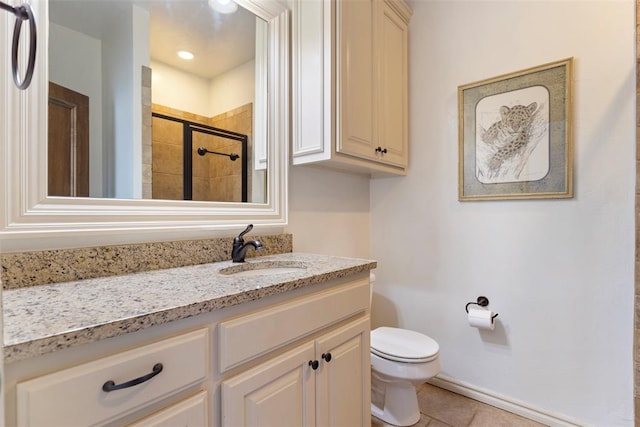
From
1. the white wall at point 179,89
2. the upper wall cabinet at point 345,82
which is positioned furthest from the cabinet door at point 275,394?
the white wall at point 179,89

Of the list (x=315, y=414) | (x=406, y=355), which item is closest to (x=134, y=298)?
(x=315, y=414)

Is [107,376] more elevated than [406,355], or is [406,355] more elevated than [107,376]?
[107,376]

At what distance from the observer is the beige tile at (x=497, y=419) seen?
5.45ft

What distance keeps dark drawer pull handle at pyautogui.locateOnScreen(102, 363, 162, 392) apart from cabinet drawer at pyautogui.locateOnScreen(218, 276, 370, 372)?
0.53 ft

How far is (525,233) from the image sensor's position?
1.72 m

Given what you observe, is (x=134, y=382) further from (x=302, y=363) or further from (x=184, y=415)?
(x=302, y=363)

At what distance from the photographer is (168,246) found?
1223 mm

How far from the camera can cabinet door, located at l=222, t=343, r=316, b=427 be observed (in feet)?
2.81

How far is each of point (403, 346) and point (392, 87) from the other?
1481 mm

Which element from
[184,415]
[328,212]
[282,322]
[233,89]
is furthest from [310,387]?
[233,89]

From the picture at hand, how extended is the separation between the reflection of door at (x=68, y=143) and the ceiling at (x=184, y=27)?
24 centimetres

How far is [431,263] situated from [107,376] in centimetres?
182

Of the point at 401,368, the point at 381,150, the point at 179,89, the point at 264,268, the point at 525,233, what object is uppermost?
the point at 179,89

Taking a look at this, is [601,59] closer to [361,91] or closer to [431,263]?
[361,91]
